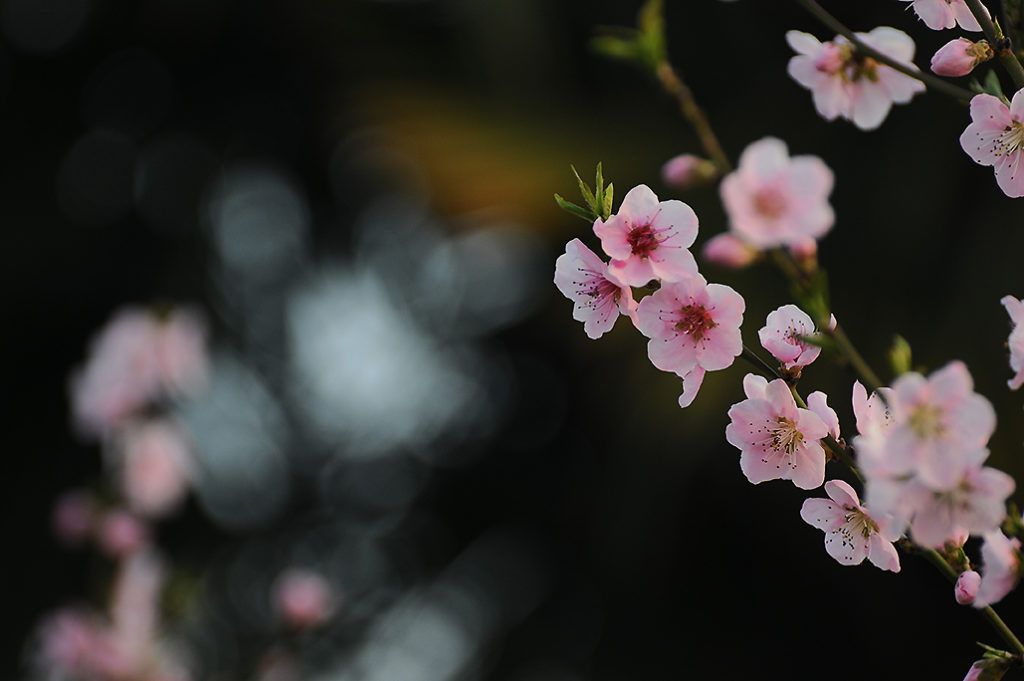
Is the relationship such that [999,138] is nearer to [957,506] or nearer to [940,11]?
[940,11]

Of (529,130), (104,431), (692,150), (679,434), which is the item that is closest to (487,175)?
(529,130)

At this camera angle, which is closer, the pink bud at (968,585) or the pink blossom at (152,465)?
the pink bud at (968,585)

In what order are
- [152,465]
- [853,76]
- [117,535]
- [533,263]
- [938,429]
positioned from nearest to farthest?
[938,429], [853,76], [117,535], [152,465], [533,263]

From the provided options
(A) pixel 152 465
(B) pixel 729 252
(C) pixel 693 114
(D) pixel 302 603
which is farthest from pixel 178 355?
(B) pixel 729 252

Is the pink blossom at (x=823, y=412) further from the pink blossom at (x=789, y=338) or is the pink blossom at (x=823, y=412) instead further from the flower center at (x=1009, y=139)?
the flower center at (x=1009, y=139)

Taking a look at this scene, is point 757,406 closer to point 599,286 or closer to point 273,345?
point 599,286

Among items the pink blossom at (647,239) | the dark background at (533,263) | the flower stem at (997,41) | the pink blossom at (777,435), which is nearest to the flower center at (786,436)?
the pink blossom at (777,435)

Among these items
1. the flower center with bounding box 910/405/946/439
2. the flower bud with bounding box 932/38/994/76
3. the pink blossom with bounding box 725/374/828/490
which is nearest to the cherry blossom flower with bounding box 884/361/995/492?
the flower center with bounding box 910/405/946/439
